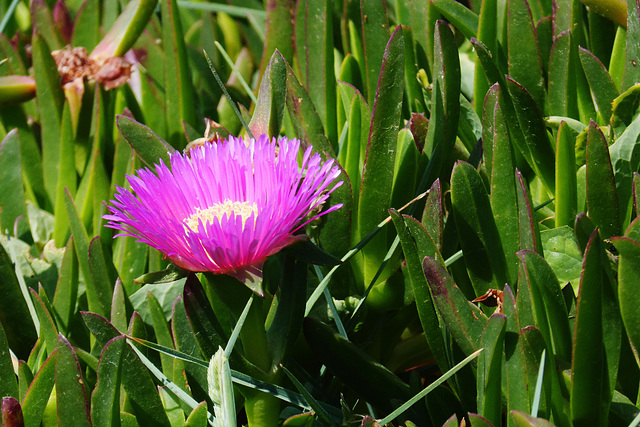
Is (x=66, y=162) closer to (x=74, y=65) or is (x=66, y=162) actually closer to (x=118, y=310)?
(x=74, y=65)

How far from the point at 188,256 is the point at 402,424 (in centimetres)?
31

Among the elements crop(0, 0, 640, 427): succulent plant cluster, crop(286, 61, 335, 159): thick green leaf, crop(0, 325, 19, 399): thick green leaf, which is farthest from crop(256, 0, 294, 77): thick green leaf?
crop(0, 325, 19, 399): thick green leaf

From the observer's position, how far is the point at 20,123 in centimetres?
119

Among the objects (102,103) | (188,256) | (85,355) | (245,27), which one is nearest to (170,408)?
(85,355)

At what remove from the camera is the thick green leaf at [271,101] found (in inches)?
30.2

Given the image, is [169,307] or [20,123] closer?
[169,307]

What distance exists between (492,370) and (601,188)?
246 mm

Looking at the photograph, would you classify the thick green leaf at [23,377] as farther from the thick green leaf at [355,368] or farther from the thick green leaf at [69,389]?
the thick green leaf at [355,368]

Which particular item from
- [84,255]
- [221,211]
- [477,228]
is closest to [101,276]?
[84,255]

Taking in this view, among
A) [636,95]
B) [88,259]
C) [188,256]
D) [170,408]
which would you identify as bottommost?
[170,408]

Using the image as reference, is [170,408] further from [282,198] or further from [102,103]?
[102,103]

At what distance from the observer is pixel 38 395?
2.22 ft

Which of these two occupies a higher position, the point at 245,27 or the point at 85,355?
the point at 245,27

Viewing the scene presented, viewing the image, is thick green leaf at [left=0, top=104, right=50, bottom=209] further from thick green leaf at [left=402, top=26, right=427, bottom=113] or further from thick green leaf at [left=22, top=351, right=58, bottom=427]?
thick green leaf at [left=402, top=26, right=427, bottom=113]
